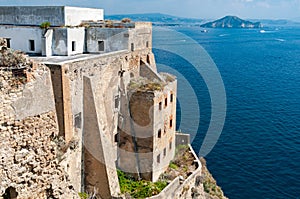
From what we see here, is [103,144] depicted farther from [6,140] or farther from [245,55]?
[245,55]

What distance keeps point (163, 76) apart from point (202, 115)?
24.5m

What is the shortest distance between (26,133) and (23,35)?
14785 millimetres

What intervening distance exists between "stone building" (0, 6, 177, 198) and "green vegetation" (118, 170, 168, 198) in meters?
0.60

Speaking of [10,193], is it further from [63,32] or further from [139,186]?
Result: [63,32]

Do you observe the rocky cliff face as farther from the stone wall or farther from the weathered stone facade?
the stone wall

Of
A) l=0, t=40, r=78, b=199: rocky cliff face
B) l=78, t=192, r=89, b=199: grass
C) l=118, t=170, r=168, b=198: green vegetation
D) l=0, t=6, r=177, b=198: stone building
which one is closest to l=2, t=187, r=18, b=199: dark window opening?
l=0, t=40, r=78, b=199: rocky cliff face

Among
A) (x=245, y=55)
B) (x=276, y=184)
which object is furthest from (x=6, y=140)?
(x=245, y=55)

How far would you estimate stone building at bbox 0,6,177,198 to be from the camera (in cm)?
1917

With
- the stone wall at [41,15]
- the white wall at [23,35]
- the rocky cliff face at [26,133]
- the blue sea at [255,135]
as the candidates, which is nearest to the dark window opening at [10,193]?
the rocky cliff face at [26,133]

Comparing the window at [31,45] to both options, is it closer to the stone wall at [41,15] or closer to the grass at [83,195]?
the stone wall at [41,15]

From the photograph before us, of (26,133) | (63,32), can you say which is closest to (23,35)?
(63,32)

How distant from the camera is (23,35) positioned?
883 inches

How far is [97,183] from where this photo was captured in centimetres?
1995

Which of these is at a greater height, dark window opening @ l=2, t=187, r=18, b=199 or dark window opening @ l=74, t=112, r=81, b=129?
dark window opening @ l=2, t=187, r=18, b=199
